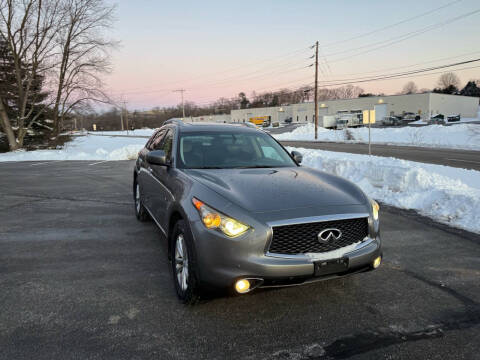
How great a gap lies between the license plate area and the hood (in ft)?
1.56

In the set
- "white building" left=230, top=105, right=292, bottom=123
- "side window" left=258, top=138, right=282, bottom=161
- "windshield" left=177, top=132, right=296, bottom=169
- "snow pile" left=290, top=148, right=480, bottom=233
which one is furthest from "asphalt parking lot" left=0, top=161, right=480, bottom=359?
"white building" left=230, top=105, right=292, bottom=123

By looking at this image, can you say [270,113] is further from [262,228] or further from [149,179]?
[262,228]

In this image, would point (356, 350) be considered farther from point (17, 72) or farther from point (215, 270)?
point (17, 72)

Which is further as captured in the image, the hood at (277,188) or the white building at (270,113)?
the white building at (270,113)

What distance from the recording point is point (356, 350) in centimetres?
253

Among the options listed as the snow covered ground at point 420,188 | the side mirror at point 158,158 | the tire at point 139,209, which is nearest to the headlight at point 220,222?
the side mirror at point 158,158

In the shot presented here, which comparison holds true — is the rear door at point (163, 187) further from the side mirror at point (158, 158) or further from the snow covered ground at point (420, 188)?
the snow covered ground at point (420, 188)

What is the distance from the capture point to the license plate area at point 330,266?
273 centimetres

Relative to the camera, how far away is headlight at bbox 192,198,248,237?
272 cm

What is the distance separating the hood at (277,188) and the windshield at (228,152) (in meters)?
0.27

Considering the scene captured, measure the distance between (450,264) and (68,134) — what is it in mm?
35046

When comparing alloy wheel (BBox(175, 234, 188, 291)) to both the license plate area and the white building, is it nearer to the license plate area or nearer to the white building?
the license plate area

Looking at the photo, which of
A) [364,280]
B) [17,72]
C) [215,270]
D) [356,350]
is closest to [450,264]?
[364,280]

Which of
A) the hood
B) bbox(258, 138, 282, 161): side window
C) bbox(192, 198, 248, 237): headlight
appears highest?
bbox(258, 138, 282, 161): side window
